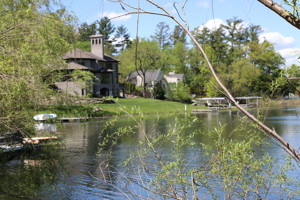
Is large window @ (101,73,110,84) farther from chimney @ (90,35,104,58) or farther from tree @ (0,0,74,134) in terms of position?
tree @ (0,0,74,134)

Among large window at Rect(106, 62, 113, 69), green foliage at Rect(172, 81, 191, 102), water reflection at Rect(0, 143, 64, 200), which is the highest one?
large window at Rect(106, 62, 113, 69)

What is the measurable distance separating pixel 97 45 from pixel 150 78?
16466 millimetres

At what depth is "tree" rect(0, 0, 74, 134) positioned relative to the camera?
10992mm

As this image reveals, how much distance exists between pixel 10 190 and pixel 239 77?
55.0 meters

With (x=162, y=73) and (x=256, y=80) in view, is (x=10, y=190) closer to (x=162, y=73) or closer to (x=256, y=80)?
(x=256, y=80)

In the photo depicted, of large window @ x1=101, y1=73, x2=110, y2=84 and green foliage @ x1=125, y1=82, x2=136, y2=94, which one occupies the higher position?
large window @ x1=101, y1=73, x2=110, y2=84

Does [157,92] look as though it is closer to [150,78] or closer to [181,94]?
[181,94]

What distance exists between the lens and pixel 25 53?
11.7 meters

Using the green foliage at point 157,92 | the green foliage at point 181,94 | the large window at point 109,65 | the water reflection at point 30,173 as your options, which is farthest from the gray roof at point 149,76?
the water reflection at point 30,173

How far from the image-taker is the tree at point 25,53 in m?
11.0

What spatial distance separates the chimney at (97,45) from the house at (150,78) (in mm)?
12193

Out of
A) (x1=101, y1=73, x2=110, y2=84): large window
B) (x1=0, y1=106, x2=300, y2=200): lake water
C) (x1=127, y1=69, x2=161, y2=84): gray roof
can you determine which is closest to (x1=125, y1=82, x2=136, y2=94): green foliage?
(x1=127, y1=69, x2=161, y2=84): gray roof

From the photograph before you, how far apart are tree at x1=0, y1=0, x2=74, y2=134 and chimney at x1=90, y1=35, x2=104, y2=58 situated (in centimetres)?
4392

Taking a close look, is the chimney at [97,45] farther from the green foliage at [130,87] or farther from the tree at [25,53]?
the tree at [25,53]
